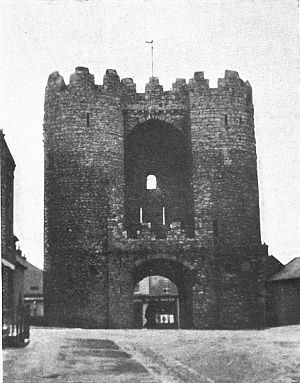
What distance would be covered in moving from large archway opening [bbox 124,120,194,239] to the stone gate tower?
1.15 m

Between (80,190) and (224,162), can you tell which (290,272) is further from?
(80,190)

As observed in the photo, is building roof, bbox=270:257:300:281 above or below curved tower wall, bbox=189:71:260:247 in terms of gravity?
below

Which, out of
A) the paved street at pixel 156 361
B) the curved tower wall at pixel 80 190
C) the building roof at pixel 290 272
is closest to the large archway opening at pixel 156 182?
the curved tower wall at pixel 80 190

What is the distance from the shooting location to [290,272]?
3173 centimetres

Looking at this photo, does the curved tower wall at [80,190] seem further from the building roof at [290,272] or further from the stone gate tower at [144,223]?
the building roof at [290,272]

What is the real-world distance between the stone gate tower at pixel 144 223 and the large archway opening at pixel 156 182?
1150mm

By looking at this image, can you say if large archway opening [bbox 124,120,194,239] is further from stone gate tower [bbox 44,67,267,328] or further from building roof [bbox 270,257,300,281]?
building roof [bbox 270,257,300,281]

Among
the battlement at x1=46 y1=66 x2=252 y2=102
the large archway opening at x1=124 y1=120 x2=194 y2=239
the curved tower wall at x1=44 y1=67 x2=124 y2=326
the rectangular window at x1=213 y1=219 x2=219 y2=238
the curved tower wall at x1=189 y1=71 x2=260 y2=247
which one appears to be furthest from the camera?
the large archway opening at x1=124 y1=120 x2=194 y2=239

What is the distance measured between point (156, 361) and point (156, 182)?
797 inches

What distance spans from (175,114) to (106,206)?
5.29 meters

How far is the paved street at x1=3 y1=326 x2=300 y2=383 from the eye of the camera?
1371 centimetres

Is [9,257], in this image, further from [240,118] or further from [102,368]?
[240,118]

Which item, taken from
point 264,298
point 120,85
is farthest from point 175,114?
point 264,298

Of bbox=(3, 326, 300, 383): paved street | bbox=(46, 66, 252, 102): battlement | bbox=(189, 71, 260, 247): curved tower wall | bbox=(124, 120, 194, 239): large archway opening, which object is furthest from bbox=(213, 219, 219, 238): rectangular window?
bbox=(3, 326, 300, 383): paved street
